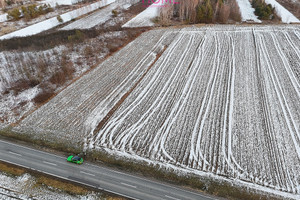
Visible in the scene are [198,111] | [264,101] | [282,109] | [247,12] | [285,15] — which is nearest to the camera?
[282,109]

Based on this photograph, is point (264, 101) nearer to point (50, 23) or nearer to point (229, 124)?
point (229, 124)

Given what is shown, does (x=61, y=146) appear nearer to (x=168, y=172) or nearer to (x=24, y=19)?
(x=168, y=172)

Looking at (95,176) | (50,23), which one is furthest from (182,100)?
(50,23)

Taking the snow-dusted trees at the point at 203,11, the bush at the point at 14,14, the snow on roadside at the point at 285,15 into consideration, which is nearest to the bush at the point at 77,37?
the snow-dusted trees at the point at 203,11

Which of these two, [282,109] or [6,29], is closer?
[282,109]

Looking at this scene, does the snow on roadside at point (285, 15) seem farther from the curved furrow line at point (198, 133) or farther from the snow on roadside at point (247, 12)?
the curved furrow line at point (198, 133)

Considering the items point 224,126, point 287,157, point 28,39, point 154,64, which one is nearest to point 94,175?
point 224,126

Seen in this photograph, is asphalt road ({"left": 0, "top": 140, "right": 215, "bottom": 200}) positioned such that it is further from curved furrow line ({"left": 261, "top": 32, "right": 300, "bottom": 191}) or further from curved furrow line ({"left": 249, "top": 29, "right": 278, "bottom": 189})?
curved furrow line ({"left": 249, "top": 29, "right": 278, "bottom": 189})

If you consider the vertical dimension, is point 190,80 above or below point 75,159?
above
